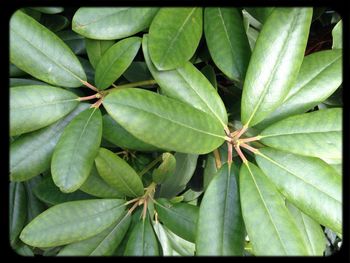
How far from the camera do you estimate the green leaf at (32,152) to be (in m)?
0.79

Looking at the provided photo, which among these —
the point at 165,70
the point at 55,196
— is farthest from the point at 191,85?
Result: the point at 55,196

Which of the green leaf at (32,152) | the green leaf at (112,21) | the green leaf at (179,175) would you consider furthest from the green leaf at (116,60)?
the green leaf at (179,175)

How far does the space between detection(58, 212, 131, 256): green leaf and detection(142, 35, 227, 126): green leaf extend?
0.92 feet

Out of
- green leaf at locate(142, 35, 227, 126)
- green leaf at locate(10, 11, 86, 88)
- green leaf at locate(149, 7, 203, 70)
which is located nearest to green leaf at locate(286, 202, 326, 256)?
green leaf at locate(142, 35, 227, 126)

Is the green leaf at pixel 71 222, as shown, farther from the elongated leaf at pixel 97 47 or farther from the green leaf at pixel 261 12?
the green leaf at pixel 261 12

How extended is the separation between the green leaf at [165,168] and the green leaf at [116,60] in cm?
17

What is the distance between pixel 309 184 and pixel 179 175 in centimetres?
32

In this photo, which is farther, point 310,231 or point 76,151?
point 310,231

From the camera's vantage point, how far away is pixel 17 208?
108 centimetres

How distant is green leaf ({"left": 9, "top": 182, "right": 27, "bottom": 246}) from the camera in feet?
3.51

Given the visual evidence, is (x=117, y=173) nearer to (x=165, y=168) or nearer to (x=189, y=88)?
(x=165, y=168)

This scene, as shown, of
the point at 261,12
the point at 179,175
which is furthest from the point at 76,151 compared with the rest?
the point at 261,12

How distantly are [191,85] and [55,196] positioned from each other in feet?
1.34
